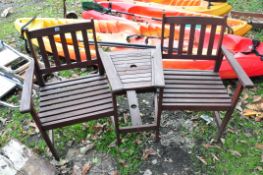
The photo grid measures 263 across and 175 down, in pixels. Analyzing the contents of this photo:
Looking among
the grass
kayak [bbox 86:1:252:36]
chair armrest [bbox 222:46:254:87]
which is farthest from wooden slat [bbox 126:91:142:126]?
kayak [bbox 86:1:252:36]

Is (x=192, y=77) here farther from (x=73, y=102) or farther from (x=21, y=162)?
(x=21, y=162)

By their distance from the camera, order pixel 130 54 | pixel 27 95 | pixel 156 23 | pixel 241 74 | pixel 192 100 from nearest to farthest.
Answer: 1. pixel 27 95
2. pixel 241 74
3. pixel 192 100
4. pixel 130 54
5. pixel 156 23

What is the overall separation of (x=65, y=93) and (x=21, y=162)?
42.5 inches

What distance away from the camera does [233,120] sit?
3721 millimetres

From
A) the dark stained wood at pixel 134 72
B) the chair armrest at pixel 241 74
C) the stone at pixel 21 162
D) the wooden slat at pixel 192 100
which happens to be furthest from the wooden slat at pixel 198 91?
the stone at pixel 21 162

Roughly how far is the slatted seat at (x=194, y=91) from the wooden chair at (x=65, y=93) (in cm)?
77

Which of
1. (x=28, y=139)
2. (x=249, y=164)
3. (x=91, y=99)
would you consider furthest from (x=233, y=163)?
(x=28, y=139)

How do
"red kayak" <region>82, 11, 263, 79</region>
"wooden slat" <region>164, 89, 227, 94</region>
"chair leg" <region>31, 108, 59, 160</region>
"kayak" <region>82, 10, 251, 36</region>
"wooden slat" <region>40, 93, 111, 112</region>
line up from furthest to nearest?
"kayak" <region>82, 10, 251, 36</region> → "red kayak" <region>82, 11, 263, 79</region> → "wooden slat" <region>164, 89, 227, 94</region> → "wooden slat" <region>40, 93, 111, 112</region> → "chair leg" <region>31, 108, 59, 160</region>

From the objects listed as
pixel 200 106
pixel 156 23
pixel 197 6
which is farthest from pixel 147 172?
pixel 197 6

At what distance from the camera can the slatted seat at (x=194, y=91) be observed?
294 cm

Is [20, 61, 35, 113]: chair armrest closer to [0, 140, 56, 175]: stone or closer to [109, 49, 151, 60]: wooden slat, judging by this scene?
[109, 49, 151, 60]: wooden slat

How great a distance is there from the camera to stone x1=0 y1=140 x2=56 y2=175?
315 cm

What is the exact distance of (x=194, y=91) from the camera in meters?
3.12

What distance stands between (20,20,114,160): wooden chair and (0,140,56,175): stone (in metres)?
0.21
